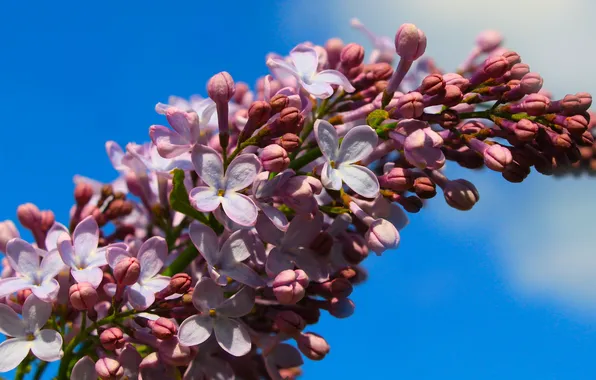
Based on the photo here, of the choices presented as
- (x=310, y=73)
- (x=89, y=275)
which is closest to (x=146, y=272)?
(x=89, y=275)

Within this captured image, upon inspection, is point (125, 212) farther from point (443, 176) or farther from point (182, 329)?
point (443, 176)

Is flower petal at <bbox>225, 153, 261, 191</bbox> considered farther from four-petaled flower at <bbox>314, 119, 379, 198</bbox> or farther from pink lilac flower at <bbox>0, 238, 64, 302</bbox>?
pink lilac flower at <bbox>0, 238, 64, 302</bbox>

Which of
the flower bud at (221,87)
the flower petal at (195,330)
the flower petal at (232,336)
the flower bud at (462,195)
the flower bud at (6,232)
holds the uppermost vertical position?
the flower bud at (462,195)

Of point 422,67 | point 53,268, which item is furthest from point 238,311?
point 422,67

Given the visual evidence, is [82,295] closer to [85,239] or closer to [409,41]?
[85,239]

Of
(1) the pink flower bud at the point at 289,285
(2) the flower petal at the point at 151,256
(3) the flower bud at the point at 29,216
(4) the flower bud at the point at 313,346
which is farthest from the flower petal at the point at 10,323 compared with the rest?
(4) the flower bud at the point at 313,346

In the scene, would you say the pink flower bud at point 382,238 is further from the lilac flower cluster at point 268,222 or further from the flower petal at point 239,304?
the flower petal at point 239,304
